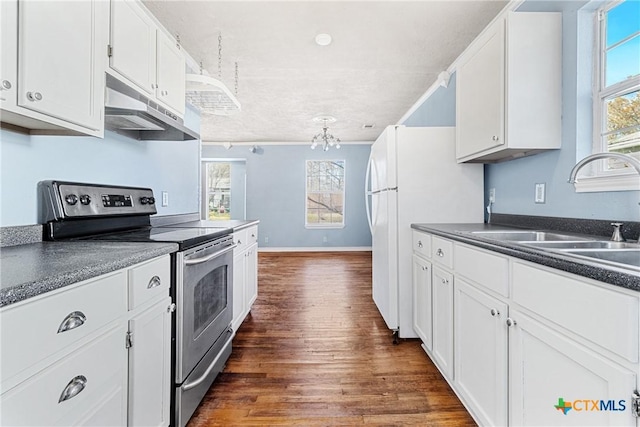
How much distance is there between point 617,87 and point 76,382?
97.6 inches

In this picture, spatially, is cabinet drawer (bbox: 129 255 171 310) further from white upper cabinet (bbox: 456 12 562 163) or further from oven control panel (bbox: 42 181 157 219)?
white upper cabinet (bbox: 456 12 562 163)

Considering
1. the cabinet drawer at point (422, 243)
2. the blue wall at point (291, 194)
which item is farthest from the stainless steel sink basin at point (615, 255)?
the blue wall at point (291, 194)

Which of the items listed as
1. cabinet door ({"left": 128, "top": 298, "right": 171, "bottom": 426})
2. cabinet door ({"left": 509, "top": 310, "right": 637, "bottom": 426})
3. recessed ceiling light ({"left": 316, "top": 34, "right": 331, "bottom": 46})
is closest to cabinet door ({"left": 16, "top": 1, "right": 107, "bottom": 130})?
cabinet door ({"left": 128, "top": 298, "right": 171, "bottom": 426})

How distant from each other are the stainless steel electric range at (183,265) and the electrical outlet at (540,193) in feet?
6.60

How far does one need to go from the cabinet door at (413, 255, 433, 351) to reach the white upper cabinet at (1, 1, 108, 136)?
2.06m

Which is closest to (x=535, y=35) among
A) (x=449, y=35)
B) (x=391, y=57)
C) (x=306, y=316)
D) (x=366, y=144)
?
(x=449, y=35)

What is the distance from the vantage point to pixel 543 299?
94 centimetres

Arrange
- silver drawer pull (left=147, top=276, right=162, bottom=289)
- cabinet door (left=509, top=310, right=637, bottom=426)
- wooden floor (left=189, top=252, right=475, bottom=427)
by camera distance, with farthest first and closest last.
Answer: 1. wooden floor (left=189, top=252, right=475, bottom=427)
2. silver drawer pull (left=147, top=276, right=162, bottom=289)
3. cabinet door (left=509, top=310, right=637, bottom=426)

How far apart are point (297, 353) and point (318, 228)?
4.49 m

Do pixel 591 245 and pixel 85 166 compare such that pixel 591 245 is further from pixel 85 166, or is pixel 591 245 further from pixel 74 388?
pixel 85 166

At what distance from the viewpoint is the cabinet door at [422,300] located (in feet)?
6.33

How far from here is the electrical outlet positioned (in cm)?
175

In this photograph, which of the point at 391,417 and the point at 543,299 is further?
the point at 391,417

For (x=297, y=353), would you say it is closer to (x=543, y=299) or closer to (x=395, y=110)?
(x=543, y=299)
